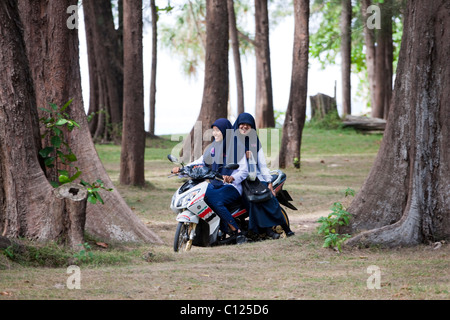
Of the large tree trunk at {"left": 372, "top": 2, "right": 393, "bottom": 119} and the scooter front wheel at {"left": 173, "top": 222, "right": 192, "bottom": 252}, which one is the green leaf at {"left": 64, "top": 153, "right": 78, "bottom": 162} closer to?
the scooter front wheel at {"left": 173, "top": 222, "right": 192, "bottom": 252}

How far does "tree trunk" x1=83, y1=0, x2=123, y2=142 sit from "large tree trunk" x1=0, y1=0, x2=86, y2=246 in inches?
607

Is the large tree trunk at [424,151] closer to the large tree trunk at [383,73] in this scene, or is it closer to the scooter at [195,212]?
the scooter at [195,212]

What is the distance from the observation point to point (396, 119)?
7.84 m

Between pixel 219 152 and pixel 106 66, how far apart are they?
15.5 meters

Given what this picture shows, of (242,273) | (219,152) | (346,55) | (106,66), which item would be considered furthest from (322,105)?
(242,273)

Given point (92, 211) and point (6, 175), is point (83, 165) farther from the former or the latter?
point (6, 175)

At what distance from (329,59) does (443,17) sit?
3544cm

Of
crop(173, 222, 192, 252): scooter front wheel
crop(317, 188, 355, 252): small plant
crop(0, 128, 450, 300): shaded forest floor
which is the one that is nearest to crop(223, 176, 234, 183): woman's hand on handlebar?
crop(173, 222, 192, 252): scooter front wheel

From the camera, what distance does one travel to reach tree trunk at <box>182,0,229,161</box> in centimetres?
1364

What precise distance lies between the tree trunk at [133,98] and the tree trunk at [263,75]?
14.1 meters

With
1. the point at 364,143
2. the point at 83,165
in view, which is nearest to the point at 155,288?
the point at 83,165

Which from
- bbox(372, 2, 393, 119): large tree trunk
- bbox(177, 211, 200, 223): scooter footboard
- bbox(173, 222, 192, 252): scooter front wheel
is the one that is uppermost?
bbox(372, 2, 393, 119): large tree trunk

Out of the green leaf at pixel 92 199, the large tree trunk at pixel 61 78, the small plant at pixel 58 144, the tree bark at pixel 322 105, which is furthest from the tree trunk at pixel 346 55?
the green leaf at pixel 92 199

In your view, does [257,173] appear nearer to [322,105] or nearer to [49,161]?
[49,161]
